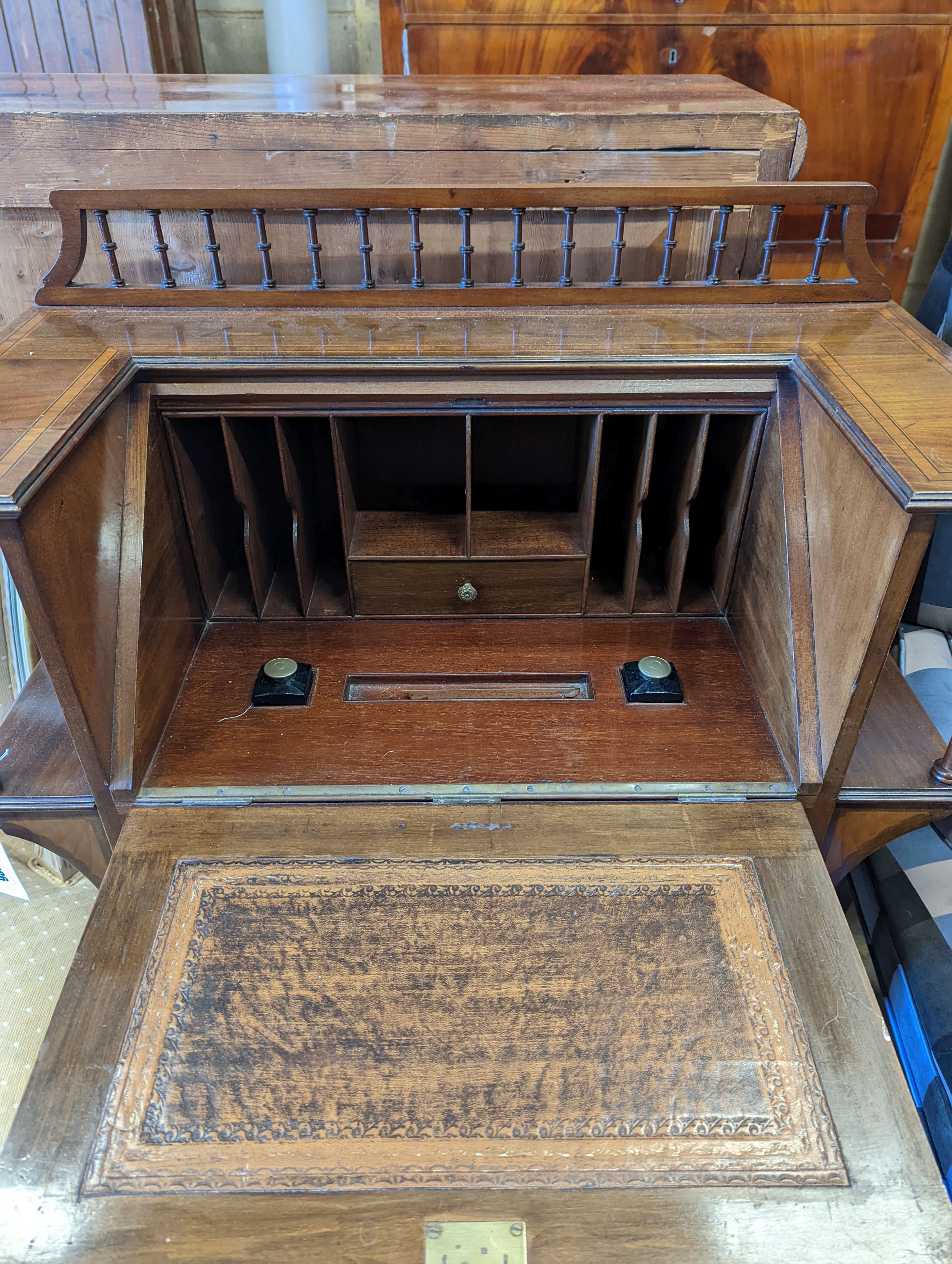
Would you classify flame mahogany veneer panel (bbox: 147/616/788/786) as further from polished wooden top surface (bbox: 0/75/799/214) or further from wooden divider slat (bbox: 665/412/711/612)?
polished wooden top surface (bbox: 0/75/799/214)

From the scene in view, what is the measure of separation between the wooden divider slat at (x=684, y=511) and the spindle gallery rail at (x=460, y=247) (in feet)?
0.91

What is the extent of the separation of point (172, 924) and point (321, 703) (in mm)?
449

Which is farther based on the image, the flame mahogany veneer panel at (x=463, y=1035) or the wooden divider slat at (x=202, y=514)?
the wooden divider slat at (x=202, y=514)

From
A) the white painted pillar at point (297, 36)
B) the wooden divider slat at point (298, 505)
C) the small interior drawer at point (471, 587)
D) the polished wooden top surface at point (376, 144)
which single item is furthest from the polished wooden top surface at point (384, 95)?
the small interior drawer at point (471, 587)

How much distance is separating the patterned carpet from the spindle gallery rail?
111cm

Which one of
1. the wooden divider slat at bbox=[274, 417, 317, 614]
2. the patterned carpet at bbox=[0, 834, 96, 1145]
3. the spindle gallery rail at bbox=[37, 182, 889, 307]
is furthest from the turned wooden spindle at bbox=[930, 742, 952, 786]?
the patterned carpet at bbox=[0, 834, 96, 1145]

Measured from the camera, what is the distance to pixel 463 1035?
37.9 inches

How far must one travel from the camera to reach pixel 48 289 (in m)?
1.51

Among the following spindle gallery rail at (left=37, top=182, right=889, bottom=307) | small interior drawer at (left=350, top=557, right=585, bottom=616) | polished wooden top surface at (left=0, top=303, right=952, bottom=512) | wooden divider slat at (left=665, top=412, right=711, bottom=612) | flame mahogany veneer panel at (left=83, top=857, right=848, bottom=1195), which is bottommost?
flame mahogany veneer panel at (left=83, top=857, right=848, bottom=1195)

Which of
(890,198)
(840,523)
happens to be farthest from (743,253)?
(890,198)

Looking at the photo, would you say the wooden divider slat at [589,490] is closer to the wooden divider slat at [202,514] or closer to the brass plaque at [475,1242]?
the wooden divider slat at [202,514]

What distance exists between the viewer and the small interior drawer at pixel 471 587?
155cm

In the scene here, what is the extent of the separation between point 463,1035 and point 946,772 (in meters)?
0.86

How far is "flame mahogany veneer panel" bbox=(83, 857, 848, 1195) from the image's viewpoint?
0.86m
